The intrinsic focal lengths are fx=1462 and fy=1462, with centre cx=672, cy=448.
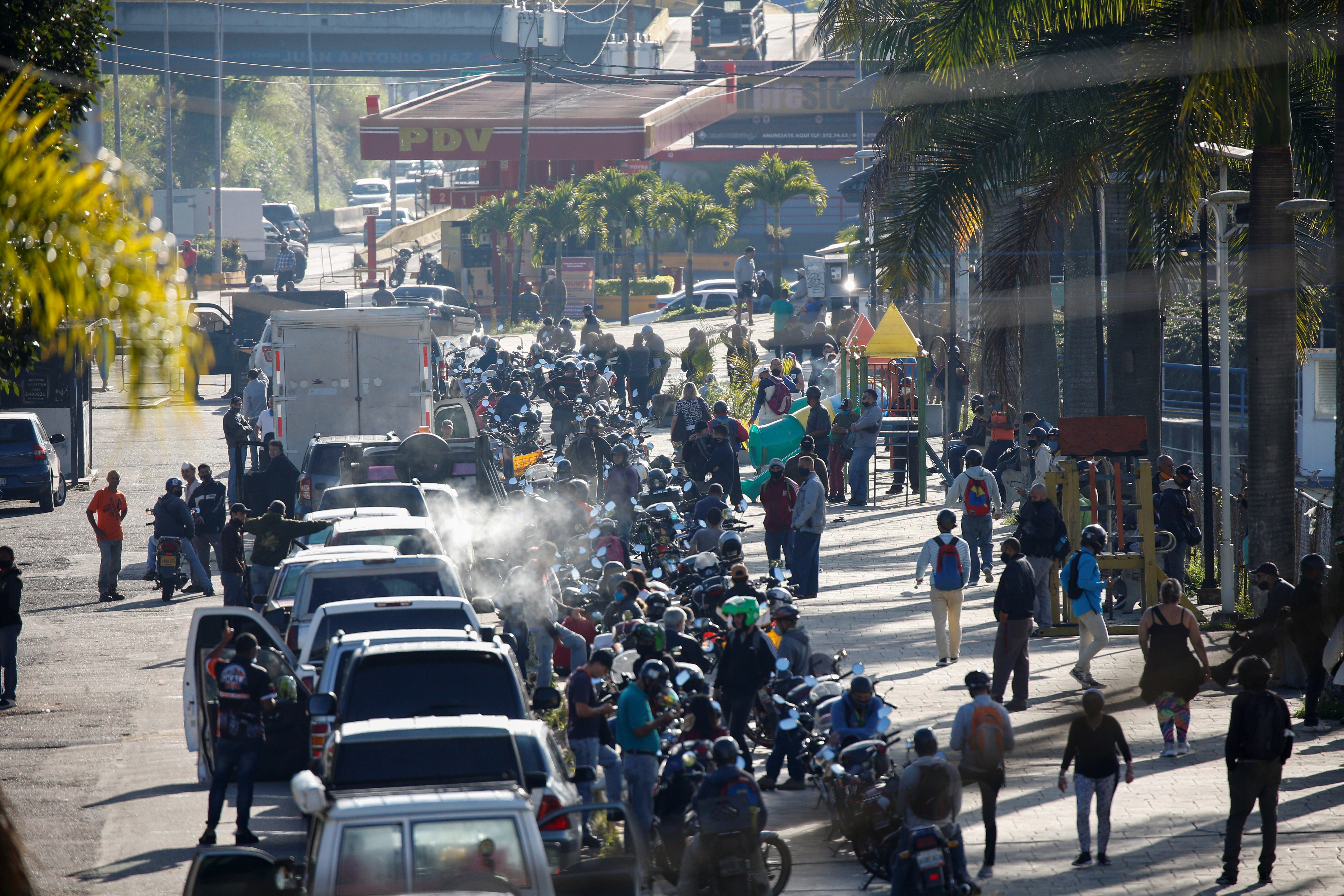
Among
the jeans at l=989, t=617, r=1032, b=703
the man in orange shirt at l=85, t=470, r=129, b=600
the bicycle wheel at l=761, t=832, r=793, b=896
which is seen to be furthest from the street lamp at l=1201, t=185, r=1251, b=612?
the man in orange shirt at l=85, t=470, r=129, b=600

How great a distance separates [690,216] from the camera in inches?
2130

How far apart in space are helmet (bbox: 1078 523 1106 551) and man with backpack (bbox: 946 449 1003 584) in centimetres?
330

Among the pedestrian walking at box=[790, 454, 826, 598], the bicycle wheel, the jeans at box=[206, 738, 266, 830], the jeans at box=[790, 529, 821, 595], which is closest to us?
the bicycle wheel

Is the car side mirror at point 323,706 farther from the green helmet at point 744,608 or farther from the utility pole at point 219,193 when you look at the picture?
the utility pole at point 219,193

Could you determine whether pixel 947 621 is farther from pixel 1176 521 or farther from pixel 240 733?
pixel 240 733

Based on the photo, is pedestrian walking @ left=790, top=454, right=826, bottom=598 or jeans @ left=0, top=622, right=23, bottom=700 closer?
jeans @ left=0, top=622, right=23, bottom=700

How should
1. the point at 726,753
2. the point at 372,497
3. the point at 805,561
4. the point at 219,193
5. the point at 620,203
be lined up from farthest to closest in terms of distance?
the point at 219,193 < the point at 620,203 < the point at 805,561 < the point at 372,497 < the point at 726,753

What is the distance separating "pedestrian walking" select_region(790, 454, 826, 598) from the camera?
17500 mm

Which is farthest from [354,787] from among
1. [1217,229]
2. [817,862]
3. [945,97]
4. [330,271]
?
[330,271]

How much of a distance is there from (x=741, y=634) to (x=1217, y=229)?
941 centimetres

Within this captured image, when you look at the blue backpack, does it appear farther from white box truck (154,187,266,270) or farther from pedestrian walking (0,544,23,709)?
white box truck (154,187,266,270)

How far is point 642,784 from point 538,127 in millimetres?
57314

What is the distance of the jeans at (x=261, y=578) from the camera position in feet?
56.8

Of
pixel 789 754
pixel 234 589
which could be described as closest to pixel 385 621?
pixel 789 754
